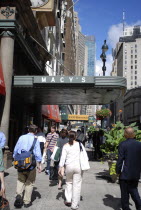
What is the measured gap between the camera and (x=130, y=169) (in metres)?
4.54

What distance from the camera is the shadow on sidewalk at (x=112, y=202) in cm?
561

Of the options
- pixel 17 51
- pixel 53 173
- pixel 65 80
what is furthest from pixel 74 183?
pixel 17 51

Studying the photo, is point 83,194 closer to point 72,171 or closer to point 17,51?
point 72,171

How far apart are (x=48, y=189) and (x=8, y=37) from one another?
7032 mm

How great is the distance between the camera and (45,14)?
17141 millimetres

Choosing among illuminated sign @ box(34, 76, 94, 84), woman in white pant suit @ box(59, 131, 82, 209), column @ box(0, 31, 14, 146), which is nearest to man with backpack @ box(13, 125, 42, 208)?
woman in white pant suit @ box(59, 131, 82, 209)

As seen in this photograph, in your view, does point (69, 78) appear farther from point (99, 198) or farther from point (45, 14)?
point (45, 14)

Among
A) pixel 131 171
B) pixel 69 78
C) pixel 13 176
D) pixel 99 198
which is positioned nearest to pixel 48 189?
pixel 99 198

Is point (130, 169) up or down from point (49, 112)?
down

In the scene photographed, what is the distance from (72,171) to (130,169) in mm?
1401

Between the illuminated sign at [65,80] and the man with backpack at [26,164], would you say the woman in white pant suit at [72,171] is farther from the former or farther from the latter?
the illuminated sign at [65,80]

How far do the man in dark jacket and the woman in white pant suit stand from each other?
41.9 inches

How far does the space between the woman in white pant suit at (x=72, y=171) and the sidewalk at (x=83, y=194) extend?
311mm

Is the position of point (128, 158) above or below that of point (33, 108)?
below
